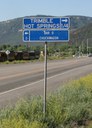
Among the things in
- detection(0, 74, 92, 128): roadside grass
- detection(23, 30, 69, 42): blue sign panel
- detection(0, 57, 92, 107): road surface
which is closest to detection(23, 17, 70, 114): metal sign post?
detection(23, 30, 69, 42): blue sign panel

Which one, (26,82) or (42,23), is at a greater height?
(42,23)

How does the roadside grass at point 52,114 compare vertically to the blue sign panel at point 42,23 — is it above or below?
below

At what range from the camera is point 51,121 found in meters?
9.78

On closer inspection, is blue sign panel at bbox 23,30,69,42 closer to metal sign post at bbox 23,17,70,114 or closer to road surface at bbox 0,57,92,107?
metal sign post at bbox 23,17,70,114

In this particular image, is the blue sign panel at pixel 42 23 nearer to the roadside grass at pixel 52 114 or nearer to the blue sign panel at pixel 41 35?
the blue sign panel at pixel 41 35

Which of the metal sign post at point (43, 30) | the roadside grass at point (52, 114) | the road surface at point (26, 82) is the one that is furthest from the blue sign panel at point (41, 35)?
the road surface at point (26, 82)

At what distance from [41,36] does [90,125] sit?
2243mm

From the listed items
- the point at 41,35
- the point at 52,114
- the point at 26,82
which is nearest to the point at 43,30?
the point at 41,35

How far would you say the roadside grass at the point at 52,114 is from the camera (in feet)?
28.3

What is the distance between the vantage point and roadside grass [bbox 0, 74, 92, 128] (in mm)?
8634

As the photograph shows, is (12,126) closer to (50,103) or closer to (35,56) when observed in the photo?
(50,103)

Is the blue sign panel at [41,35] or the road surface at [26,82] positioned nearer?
the blue sign panel at [41,35]

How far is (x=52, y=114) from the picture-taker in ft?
34.2

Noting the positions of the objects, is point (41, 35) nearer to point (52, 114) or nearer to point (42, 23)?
point (42, 23)
